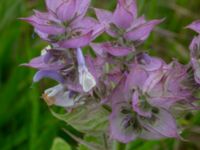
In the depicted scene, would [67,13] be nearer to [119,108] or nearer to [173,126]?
[119,108]

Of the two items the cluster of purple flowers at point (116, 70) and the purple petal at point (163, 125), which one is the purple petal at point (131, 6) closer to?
the cluster of purple flowers at point (116, 70)

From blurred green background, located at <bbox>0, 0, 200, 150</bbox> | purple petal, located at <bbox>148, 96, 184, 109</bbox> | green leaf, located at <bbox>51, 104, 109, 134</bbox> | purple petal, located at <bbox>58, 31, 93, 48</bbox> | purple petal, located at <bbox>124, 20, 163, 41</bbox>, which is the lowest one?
blurred green background, located at <bbox>0, 0, 200, 150</bbox>

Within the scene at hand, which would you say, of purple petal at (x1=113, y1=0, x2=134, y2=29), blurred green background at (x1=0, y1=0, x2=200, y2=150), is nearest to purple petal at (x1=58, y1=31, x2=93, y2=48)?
purple petal at (x1=113, y1=0, x2=134, y2=29)

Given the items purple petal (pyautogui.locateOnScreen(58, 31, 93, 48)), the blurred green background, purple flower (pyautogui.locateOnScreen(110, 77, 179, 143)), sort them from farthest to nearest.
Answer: the blurred green background < purple flower (pyautogui.locateOnScreen(110, 77, 179, 143)) < purple petal (pyautogui.locateOnScreen(58, 31, 93, 48))

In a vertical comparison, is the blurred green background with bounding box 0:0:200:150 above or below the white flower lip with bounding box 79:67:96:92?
below

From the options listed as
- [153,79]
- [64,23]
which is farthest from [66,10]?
[153,79]

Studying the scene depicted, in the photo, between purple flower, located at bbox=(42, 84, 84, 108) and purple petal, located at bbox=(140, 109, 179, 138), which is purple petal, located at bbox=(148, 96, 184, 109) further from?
purple flower, located at bbox=(42, 84, 84, 108)

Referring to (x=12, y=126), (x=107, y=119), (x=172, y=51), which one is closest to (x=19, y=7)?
(x=12, y=126)

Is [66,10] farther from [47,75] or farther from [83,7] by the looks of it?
[47,75]
